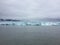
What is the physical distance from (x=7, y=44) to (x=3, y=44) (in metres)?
0.12

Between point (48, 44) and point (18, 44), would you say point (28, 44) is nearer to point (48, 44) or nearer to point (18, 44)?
point (18, 44)

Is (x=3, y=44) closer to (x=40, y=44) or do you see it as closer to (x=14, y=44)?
(x=14, y=44)

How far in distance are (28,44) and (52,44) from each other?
0.70 metres

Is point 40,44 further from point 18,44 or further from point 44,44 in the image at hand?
point 18,44

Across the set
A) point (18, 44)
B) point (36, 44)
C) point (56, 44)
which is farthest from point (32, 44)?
point (56, 44)

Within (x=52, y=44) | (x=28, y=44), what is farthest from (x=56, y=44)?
(x=28, y=44)

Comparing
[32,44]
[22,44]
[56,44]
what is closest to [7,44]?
[22,44]

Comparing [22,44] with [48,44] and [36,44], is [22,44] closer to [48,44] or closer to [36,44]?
[36,44]

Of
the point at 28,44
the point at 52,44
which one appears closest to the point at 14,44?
the point at 28,44

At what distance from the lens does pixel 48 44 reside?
15.2ft

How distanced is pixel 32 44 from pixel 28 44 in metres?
0.12

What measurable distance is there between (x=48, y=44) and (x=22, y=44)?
76cm

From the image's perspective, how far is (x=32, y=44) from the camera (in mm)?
4648

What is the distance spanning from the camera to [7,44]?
457 centimetres
